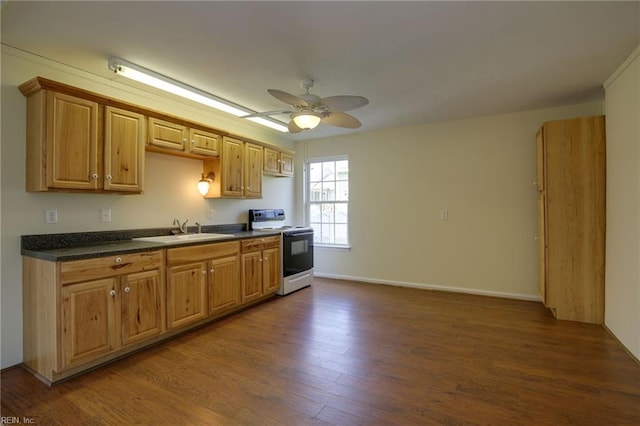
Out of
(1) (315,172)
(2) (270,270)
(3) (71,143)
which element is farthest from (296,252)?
(3) (71,143)

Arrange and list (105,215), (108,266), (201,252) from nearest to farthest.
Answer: (108,266)
(105,215)
(201,252)

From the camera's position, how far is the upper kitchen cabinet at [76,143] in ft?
7.73

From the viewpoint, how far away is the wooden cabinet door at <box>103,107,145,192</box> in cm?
270

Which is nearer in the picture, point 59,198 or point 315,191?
point 59,198

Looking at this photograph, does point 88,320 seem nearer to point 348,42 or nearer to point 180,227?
point 180,227

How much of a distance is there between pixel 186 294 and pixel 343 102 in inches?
91.0

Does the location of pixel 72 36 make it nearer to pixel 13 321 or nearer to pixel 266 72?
pixel 266 72

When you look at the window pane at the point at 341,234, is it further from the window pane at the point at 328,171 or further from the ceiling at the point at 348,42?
the ceiling at the point at 348,42

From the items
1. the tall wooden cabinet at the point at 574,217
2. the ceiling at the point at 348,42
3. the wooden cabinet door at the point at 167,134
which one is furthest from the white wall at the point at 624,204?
the wooden cabinet door at the point at 167,134

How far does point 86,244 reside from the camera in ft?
9.09

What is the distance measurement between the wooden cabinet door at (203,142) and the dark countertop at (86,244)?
991mm

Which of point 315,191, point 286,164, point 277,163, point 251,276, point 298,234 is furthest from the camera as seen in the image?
point 315,191

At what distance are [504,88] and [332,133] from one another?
8.56 ft

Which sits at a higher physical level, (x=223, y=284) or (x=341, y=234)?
(x=341, y=234)
